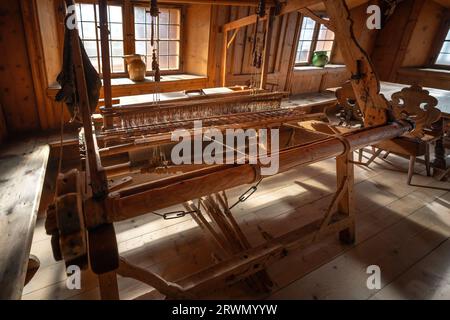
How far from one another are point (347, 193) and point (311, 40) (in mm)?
4774

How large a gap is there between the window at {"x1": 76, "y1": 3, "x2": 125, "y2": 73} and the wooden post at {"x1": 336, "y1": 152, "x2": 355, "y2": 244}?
118 inches

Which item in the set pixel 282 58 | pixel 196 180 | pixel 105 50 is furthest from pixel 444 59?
pixel 196 180

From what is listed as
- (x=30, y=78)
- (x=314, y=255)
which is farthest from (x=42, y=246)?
(x=314, y=255)

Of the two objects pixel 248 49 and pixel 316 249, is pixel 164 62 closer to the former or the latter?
pixel 248 49

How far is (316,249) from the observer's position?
2346mm

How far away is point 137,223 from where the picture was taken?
254 cm

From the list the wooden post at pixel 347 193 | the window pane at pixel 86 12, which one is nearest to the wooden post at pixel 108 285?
the wooden post at pixel 347 193

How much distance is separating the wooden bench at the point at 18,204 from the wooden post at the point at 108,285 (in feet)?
1.24

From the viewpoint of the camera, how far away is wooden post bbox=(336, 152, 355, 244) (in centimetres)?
218

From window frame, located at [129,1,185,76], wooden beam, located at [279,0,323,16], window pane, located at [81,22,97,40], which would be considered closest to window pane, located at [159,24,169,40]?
window frame, located at [129,1,185,76]

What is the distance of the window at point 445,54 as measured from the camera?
6.70 metres

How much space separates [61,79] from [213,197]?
1.63m

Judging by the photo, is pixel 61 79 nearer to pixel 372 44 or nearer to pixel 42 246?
pixel 42 246

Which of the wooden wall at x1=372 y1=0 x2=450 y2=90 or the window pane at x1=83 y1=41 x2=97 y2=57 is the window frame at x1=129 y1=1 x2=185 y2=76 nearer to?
the window pane at x1=83 y1=41 x2=97 y2=57
